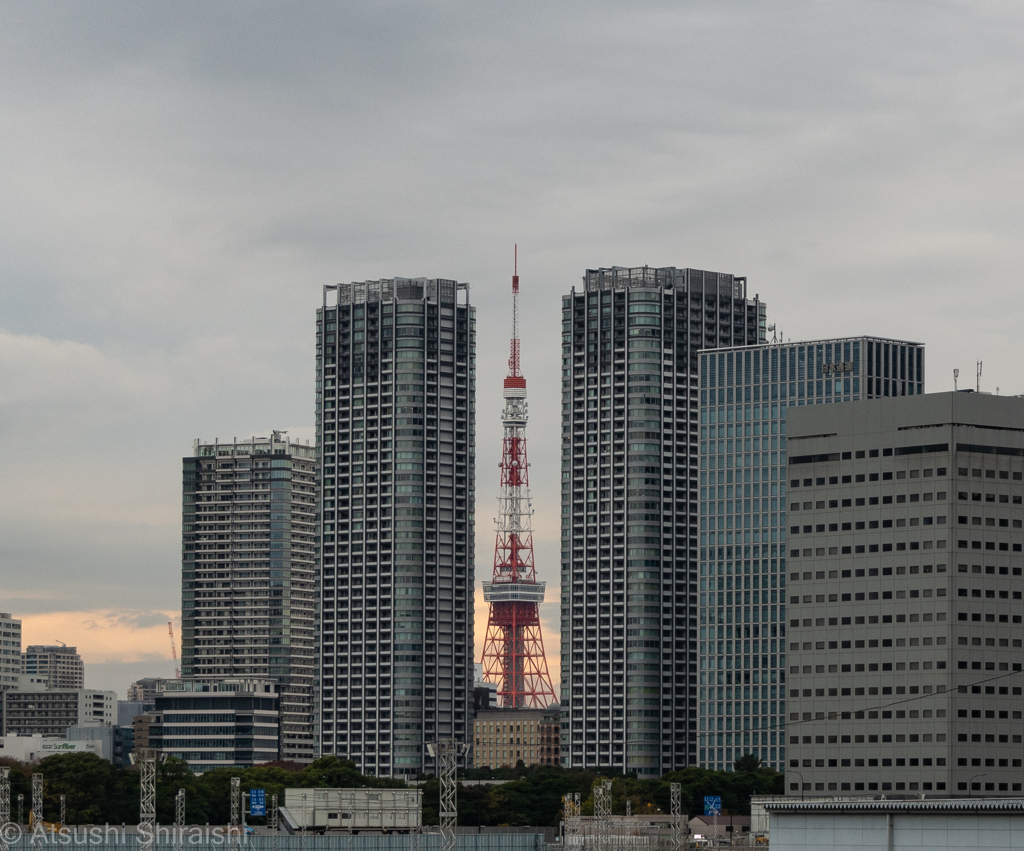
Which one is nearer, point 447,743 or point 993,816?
point 993,816

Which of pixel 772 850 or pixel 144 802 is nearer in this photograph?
pixel 772 850

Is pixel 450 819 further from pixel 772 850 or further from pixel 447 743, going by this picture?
pixel 772 850

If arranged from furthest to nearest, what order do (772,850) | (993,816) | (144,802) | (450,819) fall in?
(144,802) < (450,819) < (772,850) < (993,816)

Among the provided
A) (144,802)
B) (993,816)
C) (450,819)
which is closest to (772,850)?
(993,816)

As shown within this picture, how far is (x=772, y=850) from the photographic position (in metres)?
146

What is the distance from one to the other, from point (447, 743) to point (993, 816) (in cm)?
5953

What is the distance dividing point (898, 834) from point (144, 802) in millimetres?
83288

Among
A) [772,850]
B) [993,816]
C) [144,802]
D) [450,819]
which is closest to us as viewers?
[993,816]

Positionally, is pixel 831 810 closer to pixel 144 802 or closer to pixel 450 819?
pixel 450 819

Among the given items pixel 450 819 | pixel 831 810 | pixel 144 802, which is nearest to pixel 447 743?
pixel 450 819

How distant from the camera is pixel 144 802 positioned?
194 metres

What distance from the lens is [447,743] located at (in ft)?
597

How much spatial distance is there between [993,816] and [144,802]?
90133mm

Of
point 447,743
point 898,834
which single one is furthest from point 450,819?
point 898,834
